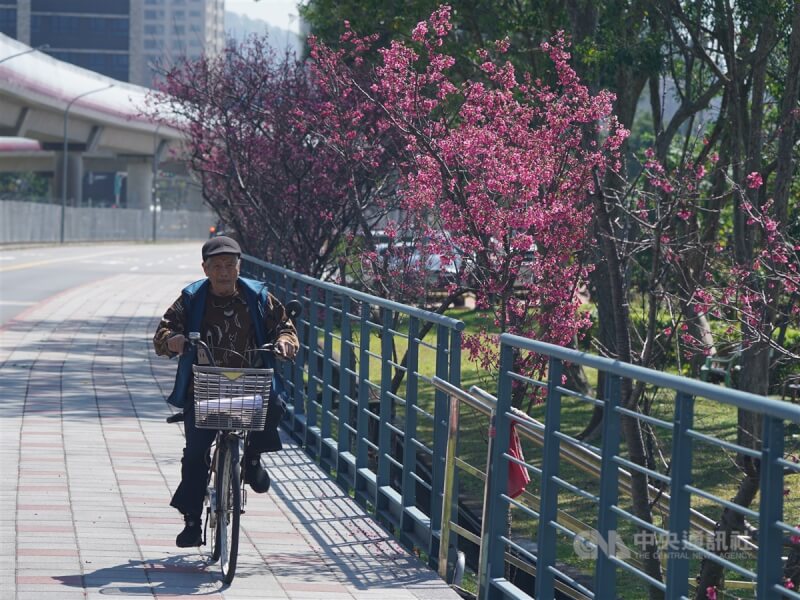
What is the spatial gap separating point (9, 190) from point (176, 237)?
4427 centimetres

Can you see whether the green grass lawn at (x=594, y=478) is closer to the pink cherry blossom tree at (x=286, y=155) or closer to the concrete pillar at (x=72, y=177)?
the pink cherry blossom tree at (x=286, y=155)

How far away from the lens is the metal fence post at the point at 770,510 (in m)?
4.08

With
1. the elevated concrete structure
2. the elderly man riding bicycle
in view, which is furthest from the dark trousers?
the elevated concrete structure

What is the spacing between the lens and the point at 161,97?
2352 cm

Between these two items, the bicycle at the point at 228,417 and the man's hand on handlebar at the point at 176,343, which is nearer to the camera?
the bicycle at the point at 228,417

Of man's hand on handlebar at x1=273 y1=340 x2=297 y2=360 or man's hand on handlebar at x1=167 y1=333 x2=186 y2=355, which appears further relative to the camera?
man's hand on handlebar at x1=273 y1=340 x2=297 y2=360

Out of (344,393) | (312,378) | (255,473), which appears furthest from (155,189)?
(255,473)

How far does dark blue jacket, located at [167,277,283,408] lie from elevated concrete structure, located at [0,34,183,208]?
38508mm

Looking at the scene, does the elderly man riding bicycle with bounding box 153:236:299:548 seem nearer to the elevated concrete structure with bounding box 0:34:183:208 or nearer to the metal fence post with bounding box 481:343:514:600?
the metal fence post with bounding box 481:343:514:600

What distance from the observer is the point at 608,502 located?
5.35 m

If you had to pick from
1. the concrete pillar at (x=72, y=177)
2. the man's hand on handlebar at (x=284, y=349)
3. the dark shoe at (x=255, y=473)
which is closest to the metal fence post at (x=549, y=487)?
the man's hand on handlebar at (x=284, y=349)

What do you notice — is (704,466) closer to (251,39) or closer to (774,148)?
(774,148)

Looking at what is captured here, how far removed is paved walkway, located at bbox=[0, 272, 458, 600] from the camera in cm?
691

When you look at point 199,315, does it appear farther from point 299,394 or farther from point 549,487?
A: point 299,394
